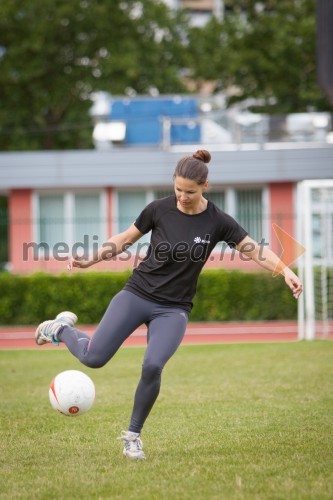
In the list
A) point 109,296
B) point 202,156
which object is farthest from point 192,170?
point 109,296

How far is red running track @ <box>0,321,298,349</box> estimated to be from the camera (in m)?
18.1

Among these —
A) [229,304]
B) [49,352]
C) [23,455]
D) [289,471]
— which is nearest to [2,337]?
[49,352]

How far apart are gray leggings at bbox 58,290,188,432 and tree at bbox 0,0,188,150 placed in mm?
32869

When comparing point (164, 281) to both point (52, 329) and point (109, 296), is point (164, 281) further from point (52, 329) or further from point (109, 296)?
point (109, 296)

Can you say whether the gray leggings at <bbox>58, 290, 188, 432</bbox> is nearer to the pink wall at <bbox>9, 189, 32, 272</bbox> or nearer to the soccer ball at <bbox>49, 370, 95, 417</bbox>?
the soccer ball at <bbox>49, 370, 95, 417</bbox>

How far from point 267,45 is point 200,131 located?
1633 cm

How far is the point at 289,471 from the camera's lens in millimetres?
5887

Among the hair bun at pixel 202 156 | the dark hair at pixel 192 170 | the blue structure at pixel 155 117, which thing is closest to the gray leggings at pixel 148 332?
the dark hair at pixel 192 170

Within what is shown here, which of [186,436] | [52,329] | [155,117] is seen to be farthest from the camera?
[155,117]

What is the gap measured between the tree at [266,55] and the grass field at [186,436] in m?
28.2

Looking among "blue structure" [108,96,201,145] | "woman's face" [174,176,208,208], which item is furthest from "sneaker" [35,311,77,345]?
"blue structure" [108,96,201,145]

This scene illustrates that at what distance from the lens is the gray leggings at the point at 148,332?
6.41 metres

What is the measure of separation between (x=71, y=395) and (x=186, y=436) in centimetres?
122

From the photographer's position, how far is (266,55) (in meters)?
40.8
